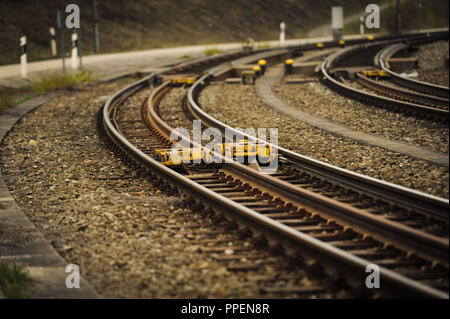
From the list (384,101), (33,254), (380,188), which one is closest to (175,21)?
(384,101)

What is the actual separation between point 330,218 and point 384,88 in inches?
414

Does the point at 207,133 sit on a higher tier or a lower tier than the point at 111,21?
lower

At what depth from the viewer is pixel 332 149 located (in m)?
9.51

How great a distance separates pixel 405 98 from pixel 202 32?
28.3m

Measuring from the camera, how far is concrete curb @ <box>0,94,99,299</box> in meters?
4.82

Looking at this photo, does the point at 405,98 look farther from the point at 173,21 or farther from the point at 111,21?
the point at 173,21

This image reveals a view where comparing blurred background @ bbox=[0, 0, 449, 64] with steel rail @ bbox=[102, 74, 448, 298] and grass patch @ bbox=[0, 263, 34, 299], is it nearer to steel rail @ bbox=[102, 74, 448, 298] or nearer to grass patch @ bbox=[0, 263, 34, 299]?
steel rail @ bbox=[102, 74, 448, 298]

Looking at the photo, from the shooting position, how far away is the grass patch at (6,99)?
14.9m

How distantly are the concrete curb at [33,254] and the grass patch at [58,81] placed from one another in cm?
1071

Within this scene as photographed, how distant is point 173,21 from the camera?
41.5m

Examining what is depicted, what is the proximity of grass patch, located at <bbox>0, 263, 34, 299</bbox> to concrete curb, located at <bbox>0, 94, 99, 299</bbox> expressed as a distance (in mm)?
57

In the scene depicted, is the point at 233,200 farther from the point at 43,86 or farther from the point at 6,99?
the point at 43,86

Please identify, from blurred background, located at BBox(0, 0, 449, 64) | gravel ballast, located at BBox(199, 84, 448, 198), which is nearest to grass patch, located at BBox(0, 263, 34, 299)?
gravel ballast, located at BBox(199, 84, 448, 198)
